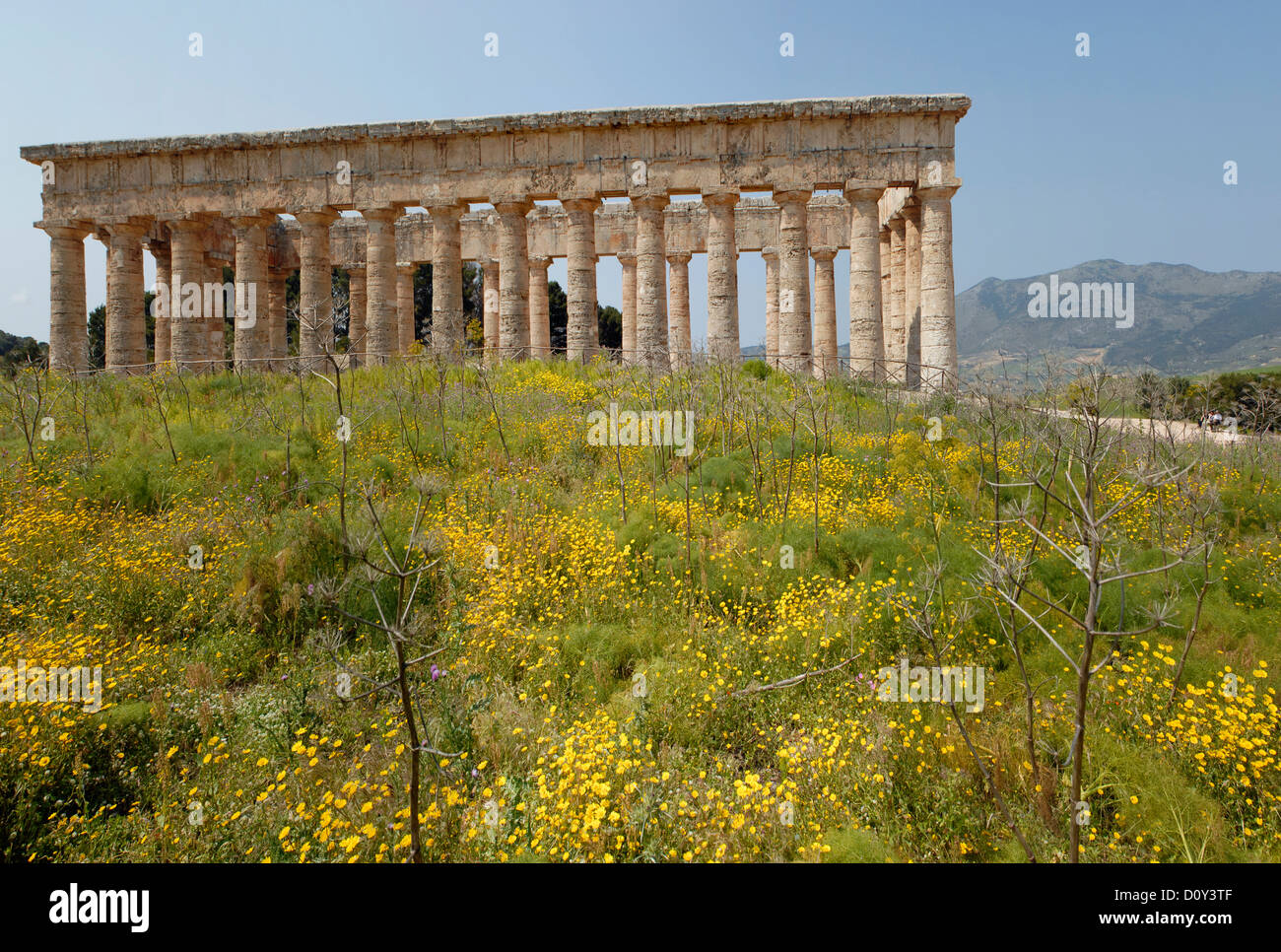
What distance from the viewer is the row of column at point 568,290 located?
1933cm

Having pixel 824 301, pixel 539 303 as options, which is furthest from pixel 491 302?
pixel 824 301

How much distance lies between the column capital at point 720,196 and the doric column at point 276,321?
47.1ft

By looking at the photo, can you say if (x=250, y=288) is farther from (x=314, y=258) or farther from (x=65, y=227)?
(x=65, y=227)

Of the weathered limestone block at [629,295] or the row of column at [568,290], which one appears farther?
the weathered limestone block at [629,295]

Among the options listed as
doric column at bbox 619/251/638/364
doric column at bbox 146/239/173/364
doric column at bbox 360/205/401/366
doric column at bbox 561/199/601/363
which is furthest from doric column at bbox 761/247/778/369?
doric column at bbox 146/239/173/364

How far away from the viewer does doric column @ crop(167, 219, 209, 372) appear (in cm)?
2120

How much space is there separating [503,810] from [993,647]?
4.55 m

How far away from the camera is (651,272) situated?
20.3 meters

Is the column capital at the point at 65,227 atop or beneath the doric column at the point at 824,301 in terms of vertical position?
atop

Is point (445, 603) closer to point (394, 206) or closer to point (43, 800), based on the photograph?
point (43, 800)

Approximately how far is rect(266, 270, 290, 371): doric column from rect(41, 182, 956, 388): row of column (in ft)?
1.63

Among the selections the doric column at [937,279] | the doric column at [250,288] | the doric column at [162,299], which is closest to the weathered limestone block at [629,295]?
the doric column at [937,279]

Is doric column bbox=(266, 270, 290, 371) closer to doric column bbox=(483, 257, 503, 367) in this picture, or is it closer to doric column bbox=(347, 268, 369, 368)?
doric column bbox=(347, 268, 369, 368)

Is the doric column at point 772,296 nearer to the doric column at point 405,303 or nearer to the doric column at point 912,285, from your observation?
the doric column at point 912,285
